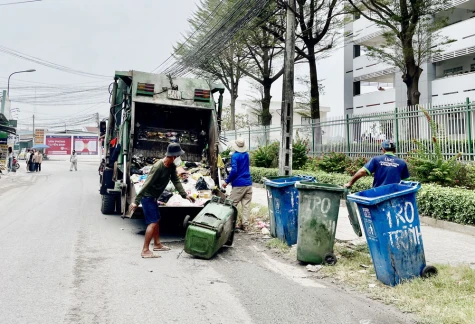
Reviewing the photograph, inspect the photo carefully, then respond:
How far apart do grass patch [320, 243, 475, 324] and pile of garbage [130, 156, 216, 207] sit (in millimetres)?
2763

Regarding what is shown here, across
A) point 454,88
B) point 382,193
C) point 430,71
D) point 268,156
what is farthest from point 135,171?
point 430,71

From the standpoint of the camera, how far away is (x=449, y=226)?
798 centimetres

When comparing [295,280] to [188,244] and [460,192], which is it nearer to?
[188,244]

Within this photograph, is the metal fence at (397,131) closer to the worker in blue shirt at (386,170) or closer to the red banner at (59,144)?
the worker in blue shirt at (386,170)

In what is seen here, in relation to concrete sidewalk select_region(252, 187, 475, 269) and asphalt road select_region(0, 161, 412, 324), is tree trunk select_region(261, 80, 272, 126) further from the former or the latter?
asphalt road select_region(0, 161, 412, 324)

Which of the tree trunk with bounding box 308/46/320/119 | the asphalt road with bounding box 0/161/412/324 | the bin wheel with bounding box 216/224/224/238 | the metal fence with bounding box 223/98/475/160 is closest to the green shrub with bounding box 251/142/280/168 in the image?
the metal fence with bounding box 223/98/475/160

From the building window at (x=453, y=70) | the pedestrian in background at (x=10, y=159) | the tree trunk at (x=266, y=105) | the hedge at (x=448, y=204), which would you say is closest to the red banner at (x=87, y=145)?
the pedestrian in background at (x=10, y=159)

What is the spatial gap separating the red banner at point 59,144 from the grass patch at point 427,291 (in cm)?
6187

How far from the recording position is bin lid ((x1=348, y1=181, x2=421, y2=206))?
15.0ft

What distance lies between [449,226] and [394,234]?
3987 millimetres

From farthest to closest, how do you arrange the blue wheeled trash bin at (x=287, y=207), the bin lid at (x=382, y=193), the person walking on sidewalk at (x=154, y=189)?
1. the blue wheeled trash bin at (x=287, y=207)
2. the person walking on sidewalk at (x=154, y=189)
3. the bin lid at (x=382, y=193)

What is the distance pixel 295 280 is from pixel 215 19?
21.6 m

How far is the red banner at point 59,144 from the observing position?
62.3m

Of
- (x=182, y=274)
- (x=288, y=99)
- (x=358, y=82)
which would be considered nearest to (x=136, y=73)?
(x=288, y=99)
